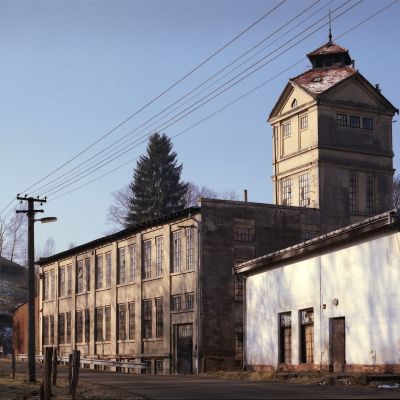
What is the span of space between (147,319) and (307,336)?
1783 cm

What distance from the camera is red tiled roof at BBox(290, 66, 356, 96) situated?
53.3 metres

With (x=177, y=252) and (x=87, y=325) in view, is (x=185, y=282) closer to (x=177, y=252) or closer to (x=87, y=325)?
(x=177, y=252)

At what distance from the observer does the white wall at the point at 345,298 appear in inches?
1136

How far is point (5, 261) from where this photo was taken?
138 m

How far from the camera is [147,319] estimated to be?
50969 millimetres

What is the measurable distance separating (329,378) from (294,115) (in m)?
28.4

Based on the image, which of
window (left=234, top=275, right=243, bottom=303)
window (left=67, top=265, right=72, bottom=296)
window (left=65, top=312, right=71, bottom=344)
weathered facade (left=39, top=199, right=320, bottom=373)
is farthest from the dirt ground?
window (left=67, top=265, right=72, bottom=296)

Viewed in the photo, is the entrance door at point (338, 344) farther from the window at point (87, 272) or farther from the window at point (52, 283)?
the window at point (52, 283)

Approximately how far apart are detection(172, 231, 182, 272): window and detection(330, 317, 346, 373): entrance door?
1619 cm

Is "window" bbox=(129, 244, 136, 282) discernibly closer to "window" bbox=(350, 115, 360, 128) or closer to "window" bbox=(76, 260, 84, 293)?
"window" bbox=(76, 260, 84, 293)

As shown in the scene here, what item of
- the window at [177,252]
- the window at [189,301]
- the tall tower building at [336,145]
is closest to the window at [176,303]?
the window at [189,301]

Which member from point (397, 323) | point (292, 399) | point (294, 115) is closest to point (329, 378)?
point (397, 323)

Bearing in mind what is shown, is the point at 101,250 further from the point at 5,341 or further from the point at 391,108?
the point at 5,341

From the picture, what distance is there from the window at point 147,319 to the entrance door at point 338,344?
1976cm
